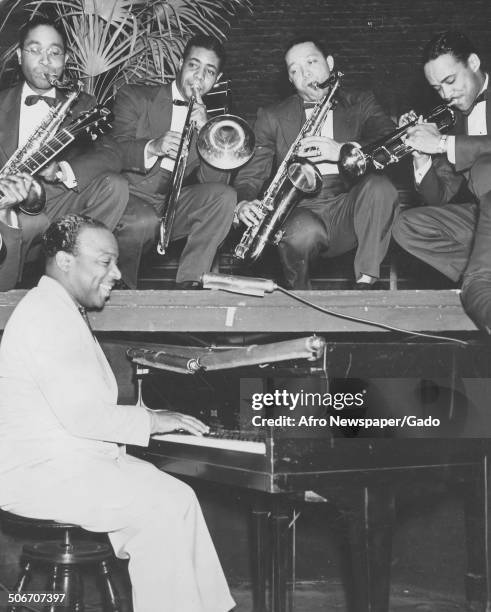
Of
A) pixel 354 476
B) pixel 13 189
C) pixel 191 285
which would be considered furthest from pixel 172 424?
pixel 13 189

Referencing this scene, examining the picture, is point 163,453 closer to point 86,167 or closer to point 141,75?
point 86,167

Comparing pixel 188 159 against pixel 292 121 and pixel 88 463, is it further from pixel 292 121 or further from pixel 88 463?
pixel 88 463

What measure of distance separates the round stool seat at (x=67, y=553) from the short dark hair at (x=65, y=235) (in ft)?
3.47

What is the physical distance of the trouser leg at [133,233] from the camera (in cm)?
401

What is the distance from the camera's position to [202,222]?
13.0ft

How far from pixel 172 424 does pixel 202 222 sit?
1246 millimetres

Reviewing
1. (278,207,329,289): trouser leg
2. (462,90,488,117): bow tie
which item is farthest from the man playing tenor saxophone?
(462,90,488,117): bow tie

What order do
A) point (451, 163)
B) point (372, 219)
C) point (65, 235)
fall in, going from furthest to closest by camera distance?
1. point (451, 163)
2. point (372, 219)
3. point (65, 235)

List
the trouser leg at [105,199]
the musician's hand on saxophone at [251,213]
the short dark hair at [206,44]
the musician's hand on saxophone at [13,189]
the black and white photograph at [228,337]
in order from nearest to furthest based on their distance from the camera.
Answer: the black and white photograph at [228,337] < the musician's hand on saxophone at [13,189] < the trouser leg at [105,199] < the musician's hand on saxophone at [251,213] < the short dark hair at [206,44]

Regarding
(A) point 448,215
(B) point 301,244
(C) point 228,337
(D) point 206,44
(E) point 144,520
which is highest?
(D) point 206,44

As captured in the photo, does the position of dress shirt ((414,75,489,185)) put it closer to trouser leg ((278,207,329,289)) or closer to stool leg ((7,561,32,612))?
trouser leg ((278,207,329,289))

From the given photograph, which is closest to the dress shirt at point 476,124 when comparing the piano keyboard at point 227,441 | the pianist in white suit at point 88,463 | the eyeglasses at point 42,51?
the piano keyboard at point 227,441

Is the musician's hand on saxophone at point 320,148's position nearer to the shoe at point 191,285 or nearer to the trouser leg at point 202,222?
the trouser leg at point 202,222

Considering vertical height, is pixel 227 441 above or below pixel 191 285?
below
